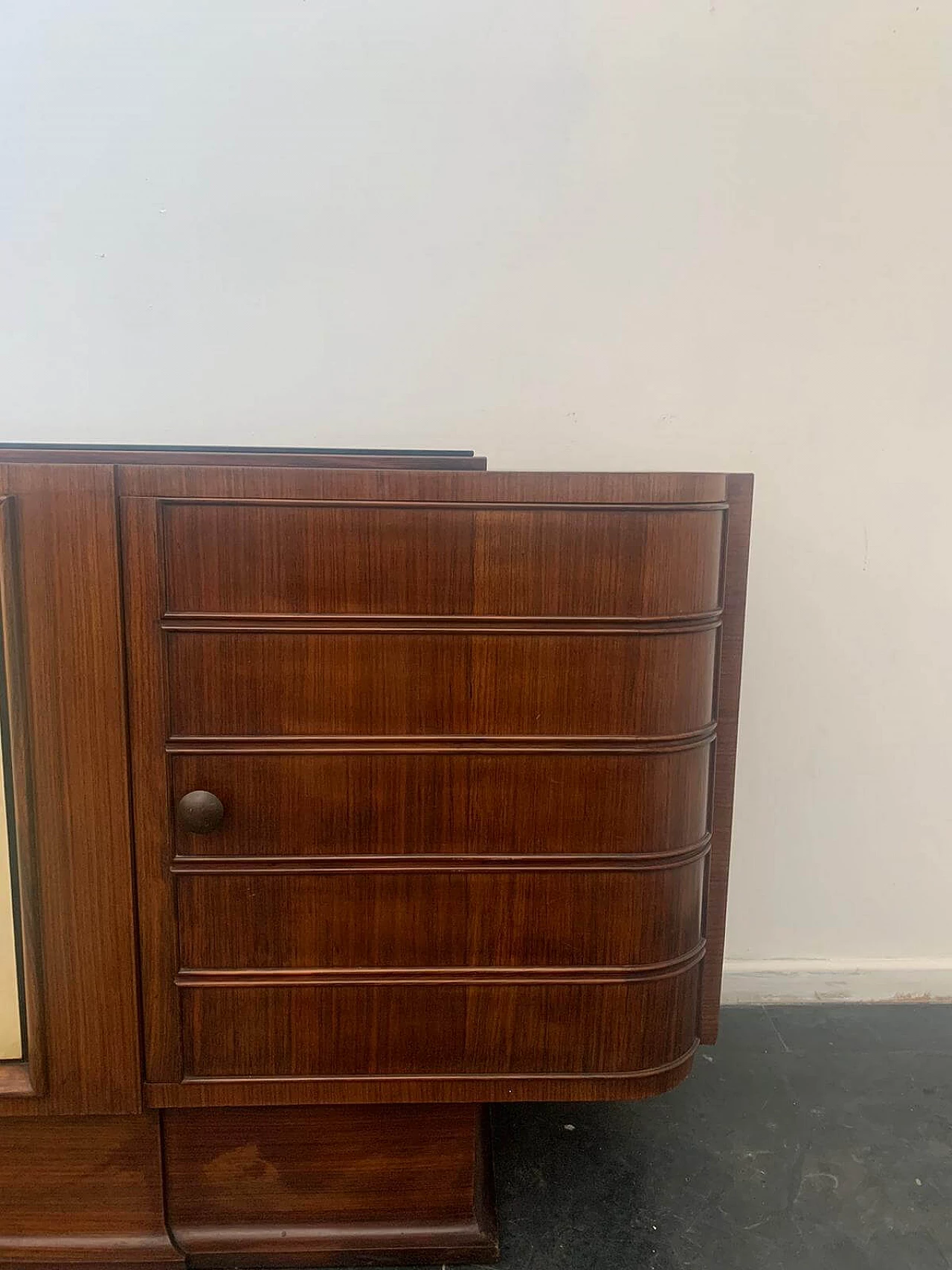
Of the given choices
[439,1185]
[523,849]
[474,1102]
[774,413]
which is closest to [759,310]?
[774,413]

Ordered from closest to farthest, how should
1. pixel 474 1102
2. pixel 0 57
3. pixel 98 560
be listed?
1. pixel 98 560
2. pixel 474 1102
3. pixel 0 57

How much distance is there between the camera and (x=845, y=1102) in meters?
1.15

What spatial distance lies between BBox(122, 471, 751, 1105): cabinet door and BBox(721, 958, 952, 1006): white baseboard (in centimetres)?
63

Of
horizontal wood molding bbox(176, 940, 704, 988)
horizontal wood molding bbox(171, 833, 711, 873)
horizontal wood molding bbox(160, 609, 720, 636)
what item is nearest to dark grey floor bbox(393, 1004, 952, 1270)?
horizontal wood molding bbox(176, 940, 704, 988)

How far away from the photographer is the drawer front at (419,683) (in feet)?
2.48

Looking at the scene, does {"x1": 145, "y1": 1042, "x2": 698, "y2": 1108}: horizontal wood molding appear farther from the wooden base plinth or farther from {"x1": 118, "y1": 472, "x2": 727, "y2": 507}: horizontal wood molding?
{"x1": 118, "y1": 472, "x2": 727, "y2": 507}: horizontal wood molding

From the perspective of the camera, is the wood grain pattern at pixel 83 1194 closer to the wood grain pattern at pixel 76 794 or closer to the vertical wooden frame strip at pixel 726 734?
the wood grain pattern at pixel 76 794

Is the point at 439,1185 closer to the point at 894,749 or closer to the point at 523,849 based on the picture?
the point at 523,849

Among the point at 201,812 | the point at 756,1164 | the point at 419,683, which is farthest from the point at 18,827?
the point at 756,1164

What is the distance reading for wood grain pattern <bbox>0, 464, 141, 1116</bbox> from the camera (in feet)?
2.39

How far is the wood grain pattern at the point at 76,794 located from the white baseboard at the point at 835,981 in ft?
3.30

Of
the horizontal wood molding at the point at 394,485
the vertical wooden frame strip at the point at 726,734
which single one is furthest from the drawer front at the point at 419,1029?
the horizontal wood molding at the point at 394,485

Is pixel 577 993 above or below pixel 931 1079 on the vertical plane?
above

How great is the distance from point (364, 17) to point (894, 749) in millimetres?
1386
